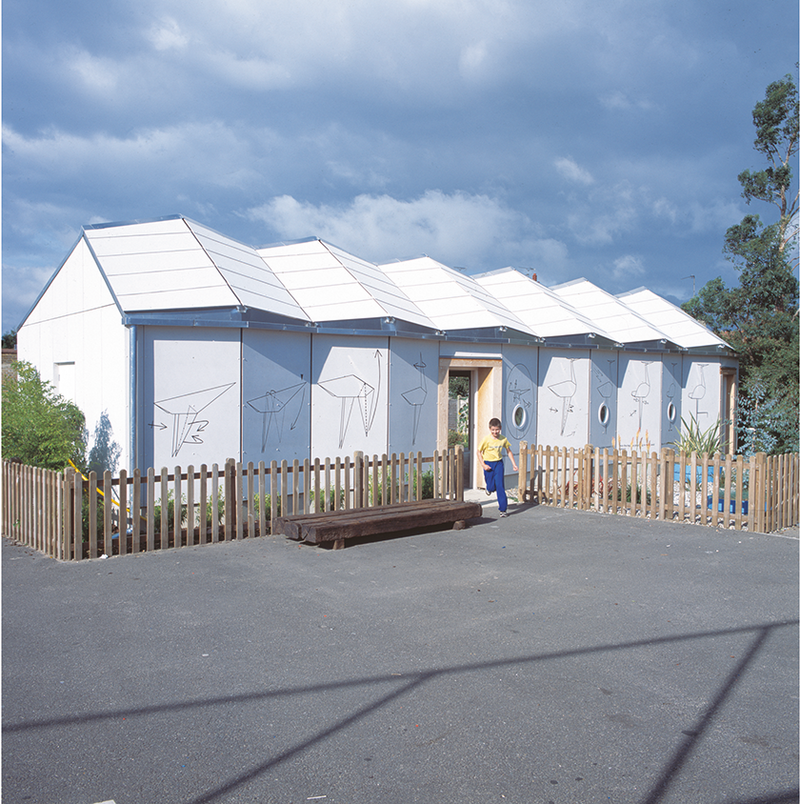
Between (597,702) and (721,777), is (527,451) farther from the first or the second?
(721,777)

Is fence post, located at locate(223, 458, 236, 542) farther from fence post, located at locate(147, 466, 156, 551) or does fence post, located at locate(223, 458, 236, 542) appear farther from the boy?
the boy

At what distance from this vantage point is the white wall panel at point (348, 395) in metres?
12.1

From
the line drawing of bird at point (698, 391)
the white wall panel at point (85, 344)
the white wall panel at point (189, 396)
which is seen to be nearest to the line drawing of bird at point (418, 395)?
the white wall panel at point (189, 396)

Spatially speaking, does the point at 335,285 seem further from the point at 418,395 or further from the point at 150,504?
the point at 150,504

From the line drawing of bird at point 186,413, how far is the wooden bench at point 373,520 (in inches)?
87.8

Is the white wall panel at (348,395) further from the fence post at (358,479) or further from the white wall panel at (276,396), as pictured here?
the fence post at (358,479)

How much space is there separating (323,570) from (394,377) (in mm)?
5812

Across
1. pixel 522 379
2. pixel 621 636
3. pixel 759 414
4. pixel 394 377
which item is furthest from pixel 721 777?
pixel 759 414

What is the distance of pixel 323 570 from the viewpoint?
7645mm

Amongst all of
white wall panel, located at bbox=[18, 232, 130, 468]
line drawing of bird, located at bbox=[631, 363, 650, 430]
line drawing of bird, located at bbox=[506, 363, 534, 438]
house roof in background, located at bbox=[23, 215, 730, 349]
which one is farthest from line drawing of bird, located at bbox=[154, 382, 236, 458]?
line drawing of bird, located at bbox=[631, 363, 650, 430]

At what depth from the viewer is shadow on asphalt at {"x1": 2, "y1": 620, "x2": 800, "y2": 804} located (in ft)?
11.1

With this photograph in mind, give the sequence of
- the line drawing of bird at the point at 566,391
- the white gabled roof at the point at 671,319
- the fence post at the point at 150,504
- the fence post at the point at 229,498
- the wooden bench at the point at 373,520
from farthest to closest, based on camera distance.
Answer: the white gabled roof at the point at 671,319 → the line drawing of bird at the point at 566,391 → the fence post at the point at 229,498 → the wooden bench at the point at 373,520 → the fence post at the point at 150,504

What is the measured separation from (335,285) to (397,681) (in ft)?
33.5

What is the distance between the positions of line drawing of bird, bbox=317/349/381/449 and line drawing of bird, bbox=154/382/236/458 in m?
2.25
